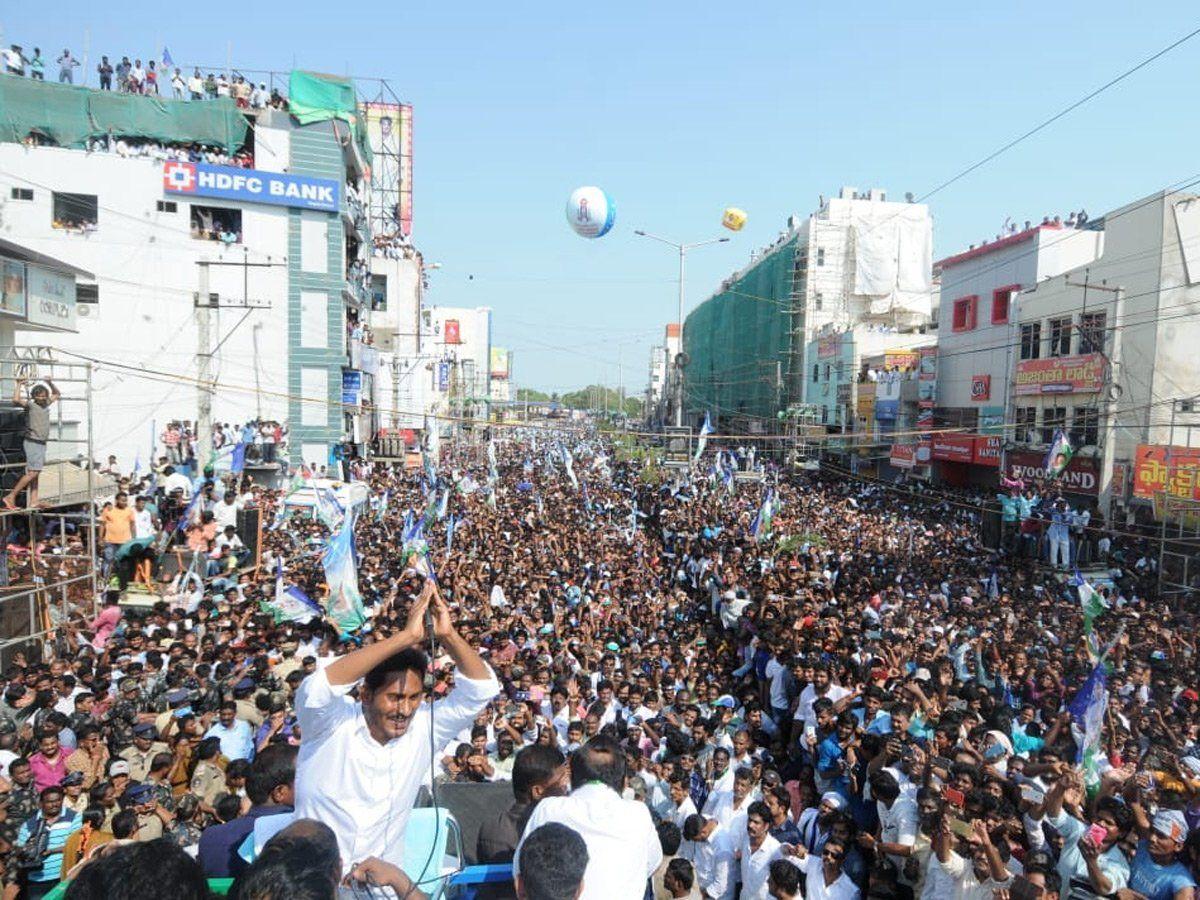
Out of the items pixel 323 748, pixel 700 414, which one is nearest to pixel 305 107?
pixel 323 748

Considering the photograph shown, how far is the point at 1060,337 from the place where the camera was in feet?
74.5

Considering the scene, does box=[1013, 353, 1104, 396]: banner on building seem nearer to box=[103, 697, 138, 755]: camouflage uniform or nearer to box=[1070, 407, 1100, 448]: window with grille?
box=[1070, 407, 1100, 448]: window with grille

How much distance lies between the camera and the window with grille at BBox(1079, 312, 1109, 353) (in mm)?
20797

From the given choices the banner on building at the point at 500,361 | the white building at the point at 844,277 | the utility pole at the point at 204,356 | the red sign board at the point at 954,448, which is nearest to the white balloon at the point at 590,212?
the utility pole at the point at 204,356

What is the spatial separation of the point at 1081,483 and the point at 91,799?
20.0m

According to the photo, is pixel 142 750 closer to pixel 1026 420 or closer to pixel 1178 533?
pixel 1178 533

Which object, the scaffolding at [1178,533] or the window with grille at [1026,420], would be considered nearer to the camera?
the scaffolding at [1178,533]

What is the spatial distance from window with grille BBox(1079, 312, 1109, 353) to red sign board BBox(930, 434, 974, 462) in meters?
5.22

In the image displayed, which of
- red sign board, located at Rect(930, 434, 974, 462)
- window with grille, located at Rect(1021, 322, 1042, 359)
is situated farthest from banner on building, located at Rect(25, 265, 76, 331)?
red sign board, located at Rect(930, 434, 974, 462)

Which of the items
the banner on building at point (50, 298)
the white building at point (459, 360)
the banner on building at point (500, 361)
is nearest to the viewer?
the banner on building at point (50, 298)

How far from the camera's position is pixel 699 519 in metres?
18.5

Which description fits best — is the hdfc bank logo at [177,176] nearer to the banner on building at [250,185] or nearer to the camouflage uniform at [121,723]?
the banner on building at [250,185]

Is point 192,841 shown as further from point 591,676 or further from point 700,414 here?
point 700,414

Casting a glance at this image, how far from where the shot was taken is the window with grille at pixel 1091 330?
68.2 feet
